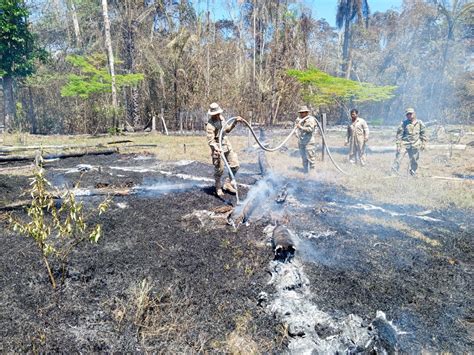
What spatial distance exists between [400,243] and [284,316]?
243cm

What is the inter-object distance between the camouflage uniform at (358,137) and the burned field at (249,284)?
3923 mm

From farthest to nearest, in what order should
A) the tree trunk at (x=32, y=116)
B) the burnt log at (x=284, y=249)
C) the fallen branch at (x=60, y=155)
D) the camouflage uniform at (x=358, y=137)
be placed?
the tree trunk at (x=32, y=116)
the fallen branch at (x=60, y=155)
the camouflage uniform at (x=358, y=137)
the burnt log at (x=284, y=249)

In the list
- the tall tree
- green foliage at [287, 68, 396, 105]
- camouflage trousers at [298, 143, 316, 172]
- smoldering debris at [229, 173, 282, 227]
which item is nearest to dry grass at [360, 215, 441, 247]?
smoldering debris at [229, 173, 282, 227]

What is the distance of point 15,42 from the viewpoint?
15906 millimetres

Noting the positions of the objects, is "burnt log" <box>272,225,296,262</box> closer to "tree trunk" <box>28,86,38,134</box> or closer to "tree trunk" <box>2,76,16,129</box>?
"tree trunk" <box>2,76,16,129</box>

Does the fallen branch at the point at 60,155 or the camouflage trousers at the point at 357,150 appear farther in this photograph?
the camouflage trousers at the point at 357,150

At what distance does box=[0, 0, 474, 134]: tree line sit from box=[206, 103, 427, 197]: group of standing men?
3772 mm

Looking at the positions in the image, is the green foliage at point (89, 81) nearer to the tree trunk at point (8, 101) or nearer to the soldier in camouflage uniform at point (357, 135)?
the tree trunk at point (8, 101)

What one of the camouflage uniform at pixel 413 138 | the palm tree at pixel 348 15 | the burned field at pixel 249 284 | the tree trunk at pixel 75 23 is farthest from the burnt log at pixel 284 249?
the tree trunk at pixel 75 23

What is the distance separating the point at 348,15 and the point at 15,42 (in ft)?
66.6

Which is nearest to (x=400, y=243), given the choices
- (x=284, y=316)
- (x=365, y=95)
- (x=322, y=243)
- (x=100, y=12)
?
(x=322, y=243)

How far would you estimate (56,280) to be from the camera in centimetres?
350

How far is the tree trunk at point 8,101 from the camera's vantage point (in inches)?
637

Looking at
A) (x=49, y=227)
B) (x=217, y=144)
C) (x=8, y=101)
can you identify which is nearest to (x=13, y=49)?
(x=8, y=101)
